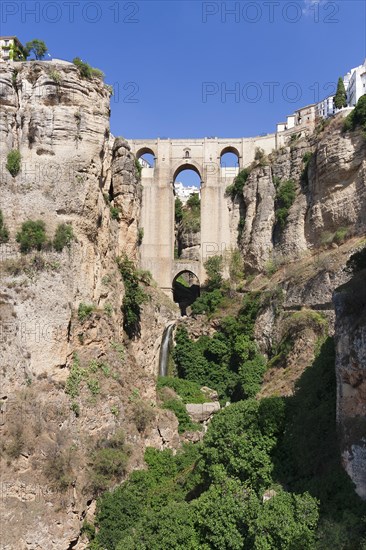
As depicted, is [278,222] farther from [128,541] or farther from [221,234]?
[128,541]

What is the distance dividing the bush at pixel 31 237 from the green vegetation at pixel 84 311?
121 inches

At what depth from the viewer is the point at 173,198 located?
39750 millimetres

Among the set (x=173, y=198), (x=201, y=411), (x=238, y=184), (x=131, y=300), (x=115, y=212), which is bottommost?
(x=201, y=411)

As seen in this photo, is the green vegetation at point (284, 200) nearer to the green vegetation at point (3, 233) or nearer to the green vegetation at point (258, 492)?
the green vegetation at point (258, 492)

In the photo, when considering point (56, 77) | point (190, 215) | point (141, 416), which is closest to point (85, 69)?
point (56, 77)

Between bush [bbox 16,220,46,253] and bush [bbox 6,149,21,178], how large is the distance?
2.55 metres

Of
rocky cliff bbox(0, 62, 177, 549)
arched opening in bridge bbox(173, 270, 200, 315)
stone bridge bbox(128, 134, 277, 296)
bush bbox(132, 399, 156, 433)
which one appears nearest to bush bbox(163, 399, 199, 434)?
rocky cliff bbox(0, 62, 177, 549)

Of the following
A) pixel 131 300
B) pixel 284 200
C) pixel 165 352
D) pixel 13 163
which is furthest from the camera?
pixel 284 200

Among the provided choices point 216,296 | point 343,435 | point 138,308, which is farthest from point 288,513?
point 216,296

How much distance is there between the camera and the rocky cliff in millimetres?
17484

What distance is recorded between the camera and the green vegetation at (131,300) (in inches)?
1054

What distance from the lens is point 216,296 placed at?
35.1m

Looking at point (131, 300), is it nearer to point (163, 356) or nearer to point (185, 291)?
point (163, 356)

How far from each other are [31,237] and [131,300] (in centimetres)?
738
